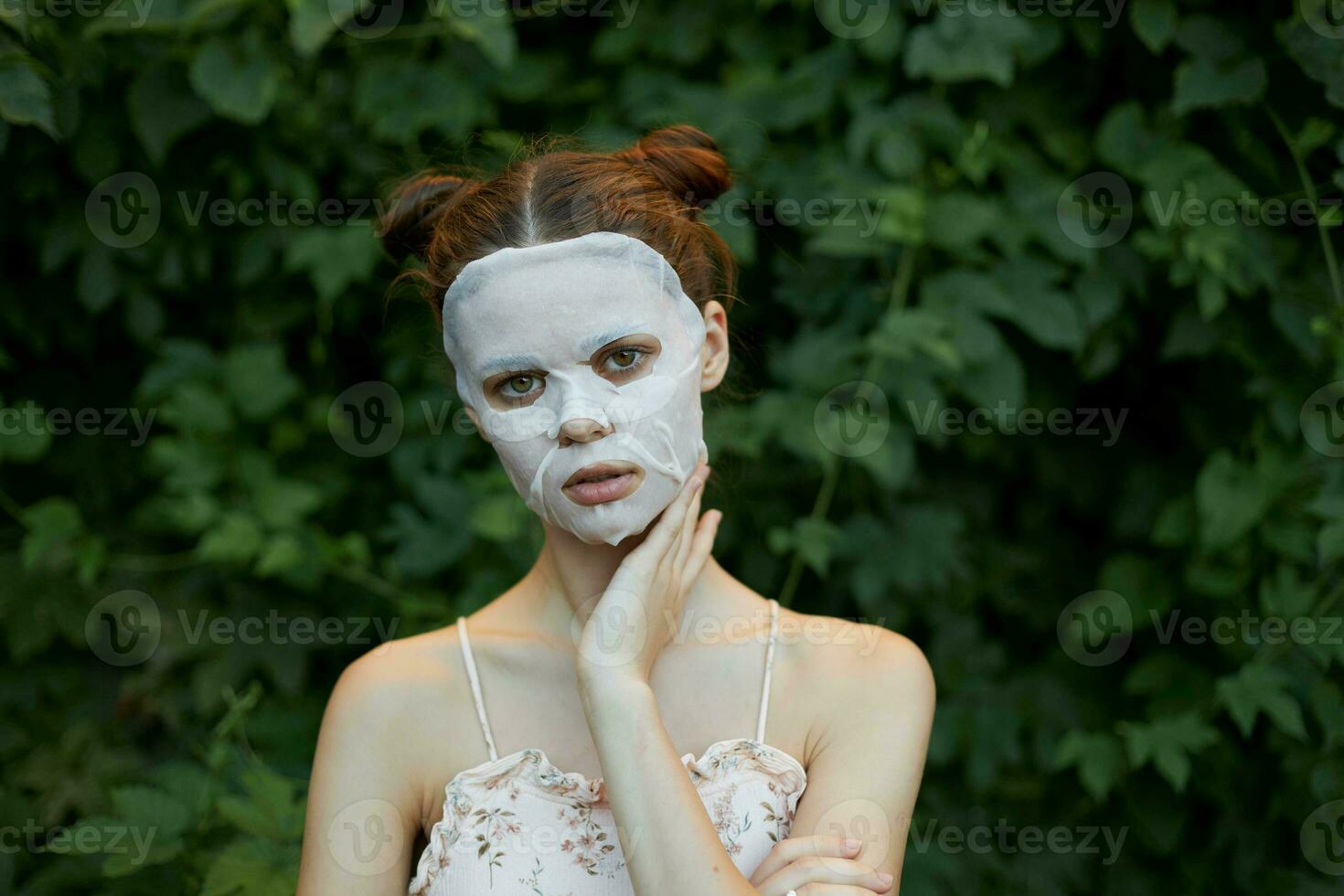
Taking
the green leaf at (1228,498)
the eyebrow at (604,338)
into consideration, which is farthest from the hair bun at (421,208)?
the green leaf at (1228,498)

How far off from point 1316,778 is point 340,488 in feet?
6.80

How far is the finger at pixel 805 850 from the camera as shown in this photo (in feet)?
4.91

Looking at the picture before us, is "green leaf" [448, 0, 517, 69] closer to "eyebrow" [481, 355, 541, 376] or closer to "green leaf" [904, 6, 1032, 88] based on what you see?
"green leaf" [904, 6, 1032, 88]

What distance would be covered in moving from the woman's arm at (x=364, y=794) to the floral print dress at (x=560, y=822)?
0.05 m

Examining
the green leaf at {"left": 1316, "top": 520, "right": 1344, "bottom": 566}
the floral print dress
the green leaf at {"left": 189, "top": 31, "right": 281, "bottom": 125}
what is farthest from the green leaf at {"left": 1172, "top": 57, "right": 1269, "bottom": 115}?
the green leaf at {"left": 189, "top": 31, "right": 281, "bottom": 125}

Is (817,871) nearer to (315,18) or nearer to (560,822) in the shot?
(560,822)

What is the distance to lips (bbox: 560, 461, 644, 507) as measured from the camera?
1.58m

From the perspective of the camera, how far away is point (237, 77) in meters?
2.43

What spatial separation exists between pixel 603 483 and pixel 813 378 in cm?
104

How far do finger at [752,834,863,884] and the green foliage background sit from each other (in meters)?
0.90

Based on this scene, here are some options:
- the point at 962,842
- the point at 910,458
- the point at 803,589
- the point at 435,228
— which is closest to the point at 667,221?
the point at 435,228

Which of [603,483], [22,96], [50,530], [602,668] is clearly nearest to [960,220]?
[603,483]

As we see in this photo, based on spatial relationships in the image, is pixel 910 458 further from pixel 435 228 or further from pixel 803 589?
pixel 435 228

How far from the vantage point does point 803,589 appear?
2715 mm
